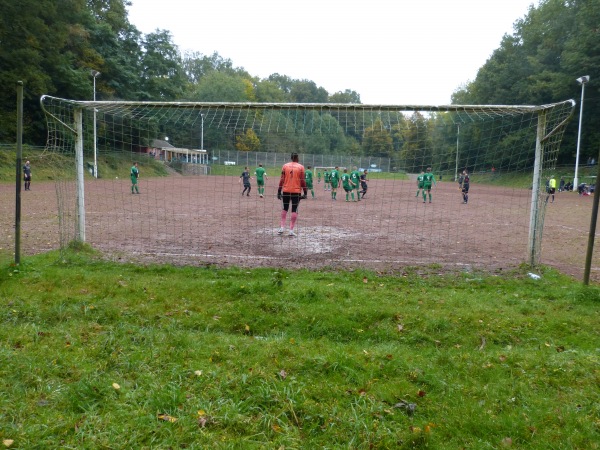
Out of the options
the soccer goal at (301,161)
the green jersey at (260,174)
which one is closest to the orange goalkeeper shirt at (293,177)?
the soccer goal at (301,161)

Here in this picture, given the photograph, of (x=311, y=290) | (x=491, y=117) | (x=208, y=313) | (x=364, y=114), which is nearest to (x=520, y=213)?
(x=491, y=117)

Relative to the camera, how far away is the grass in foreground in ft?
9.93

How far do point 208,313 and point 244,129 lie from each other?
586 cm

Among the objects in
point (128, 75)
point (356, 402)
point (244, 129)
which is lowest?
point (356, 402)

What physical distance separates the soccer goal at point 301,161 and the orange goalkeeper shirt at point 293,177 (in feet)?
2.22

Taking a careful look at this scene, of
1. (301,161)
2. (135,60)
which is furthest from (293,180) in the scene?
(135,60)

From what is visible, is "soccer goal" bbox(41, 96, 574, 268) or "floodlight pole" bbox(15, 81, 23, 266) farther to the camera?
"soccer goal" bbox(41, 96, 574, 268)

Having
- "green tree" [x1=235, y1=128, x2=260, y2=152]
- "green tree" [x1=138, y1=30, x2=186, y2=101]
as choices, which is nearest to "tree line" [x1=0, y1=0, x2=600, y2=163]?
"green tree" [x1=138, y1=30, x2=186, y2=101]

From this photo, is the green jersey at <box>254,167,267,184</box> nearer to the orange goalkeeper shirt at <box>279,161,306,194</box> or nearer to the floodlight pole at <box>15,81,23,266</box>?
the orange goalkeeper shirt at <box>279,161,306,194</box>

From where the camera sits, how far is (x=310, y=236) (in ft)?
34.6

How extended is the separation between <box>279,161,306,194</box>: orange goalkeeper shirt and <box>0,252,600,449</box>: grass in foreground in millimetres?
3761

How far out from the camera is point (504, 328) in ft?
15.5

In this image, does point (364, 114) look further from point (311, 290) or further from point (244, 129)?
point (311, 290)

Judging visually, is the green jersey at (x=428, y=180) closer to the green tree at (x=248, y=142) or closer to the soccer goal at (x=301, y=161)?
the soccer goal at (x=301, y=161)
